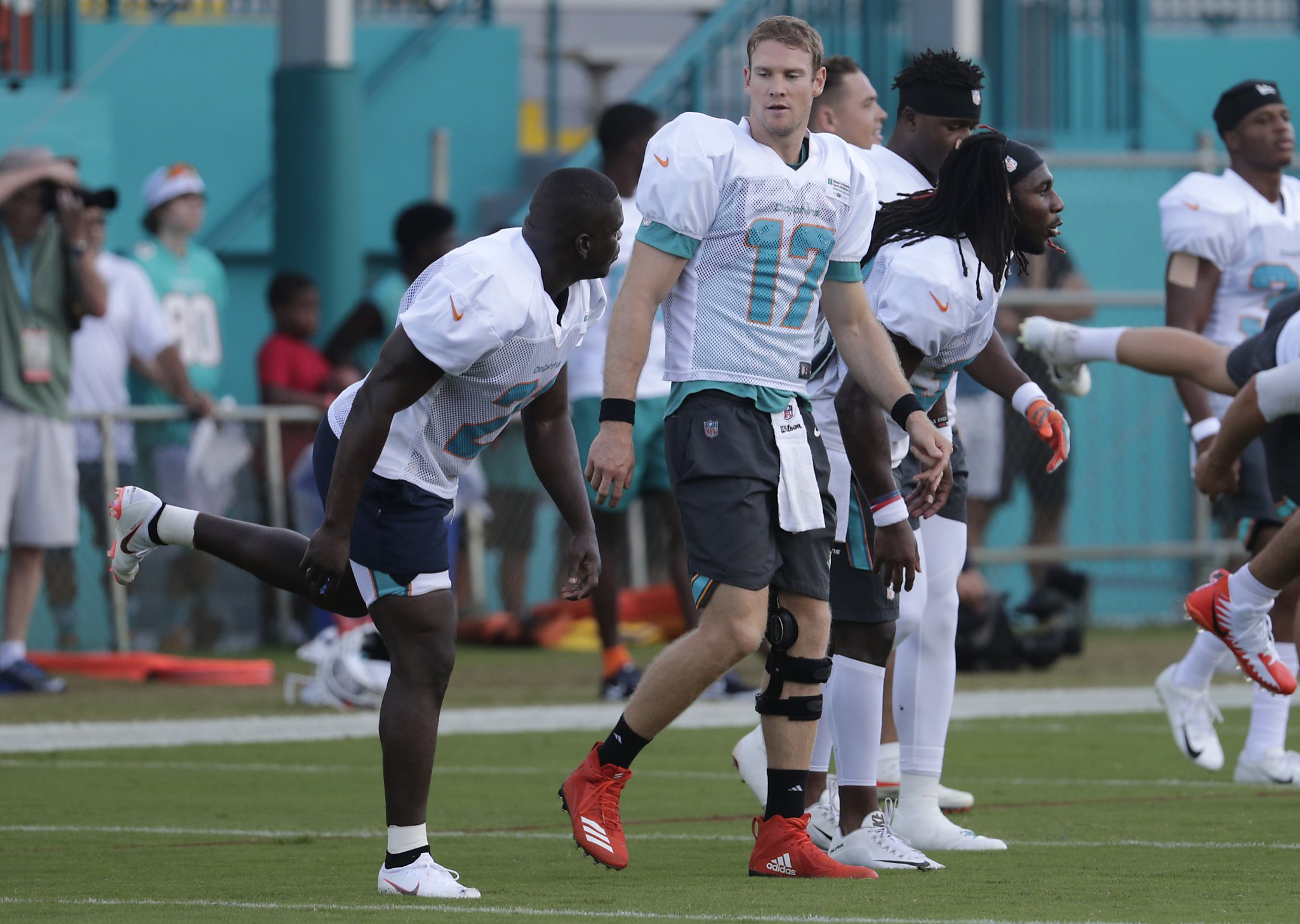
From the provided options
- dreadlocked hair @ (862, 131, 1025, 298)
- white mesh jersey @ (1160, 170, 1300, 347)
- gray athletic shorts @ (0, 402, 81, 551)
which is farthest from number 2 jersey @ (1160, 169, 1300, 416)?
gray athletic shorts @ (0, 402, 81, 551)

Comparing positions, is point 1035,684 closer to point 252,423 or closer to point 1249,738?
point 1249,738

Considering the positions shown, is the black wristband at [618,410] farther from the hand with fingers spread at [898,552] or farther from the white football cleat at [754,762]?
the white football cleat at [754,762]

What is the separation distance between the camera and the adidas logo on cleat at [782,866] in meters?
5.64

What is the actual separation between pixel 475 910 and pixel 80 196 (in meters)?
6.77

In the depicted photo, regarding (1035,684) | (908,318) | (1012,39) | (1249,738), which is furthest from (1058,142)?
(908,318)

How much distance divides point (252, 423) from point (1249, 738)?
6819 millimetres

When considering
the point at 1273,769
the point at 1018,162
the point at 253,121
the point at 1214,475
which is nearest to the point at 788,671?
the point at 1018,162

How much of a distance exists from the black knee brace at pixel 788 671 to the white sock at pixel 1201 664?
288 cm

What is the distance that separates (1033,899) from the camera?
16.8ft

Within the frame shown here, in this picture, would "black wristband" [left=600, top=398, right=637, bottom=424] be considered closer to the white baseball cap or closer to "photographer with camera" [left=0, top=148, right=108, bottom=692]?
"photographer with camera" [left=0, top=148, right=108, bottom=692]

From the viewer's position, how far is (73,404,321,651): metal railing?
41.0 ft

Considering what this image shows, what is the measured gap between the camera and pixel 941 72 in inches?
267

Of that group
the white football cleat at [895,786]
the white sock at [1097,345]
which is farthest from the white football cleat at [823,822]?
the white sock at [1097,345]

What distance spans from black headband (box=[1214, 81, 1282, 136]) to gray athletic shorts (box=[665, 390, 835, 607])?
3769 mm
